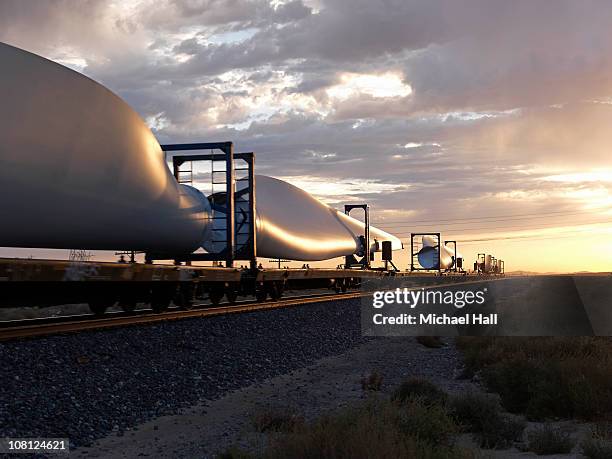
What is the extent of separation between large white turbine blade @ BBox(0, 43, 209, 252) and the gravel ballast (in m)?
2.49

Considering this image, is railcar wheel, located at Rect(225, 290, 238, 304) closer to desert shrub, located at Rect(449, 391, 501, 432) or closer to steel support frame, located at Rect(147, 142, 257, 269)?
steel support frame, located at Rect(147, 142, 257, 269)

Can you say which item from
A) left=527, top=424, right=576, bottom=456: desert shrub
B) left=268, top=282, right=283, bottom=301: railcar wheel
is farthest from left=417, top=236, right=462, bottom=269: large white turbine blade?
left=527, top=424, right=576, bottom=456: desert shrub

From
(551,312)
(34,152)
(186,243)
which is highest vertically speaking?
(34,152)

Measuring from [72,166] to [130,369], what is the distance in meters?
5.26

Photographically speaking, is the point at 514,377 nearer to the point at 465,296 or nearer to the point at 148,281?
the point at 148,281

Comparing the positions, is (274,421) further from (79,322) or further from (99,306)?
(99,306)

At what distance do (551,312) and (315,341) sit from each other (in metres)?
26.0

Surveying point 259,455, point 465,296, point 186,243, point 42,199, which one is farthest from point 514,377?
point 465,296

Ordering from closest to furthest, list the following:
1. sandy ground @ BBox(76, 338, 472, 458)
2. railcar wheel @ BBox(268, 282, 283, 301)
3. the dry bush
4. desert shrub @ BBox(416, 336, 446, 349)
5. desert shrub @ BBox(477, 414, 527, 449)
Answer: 1. sandy ground @ BBox(76, 338, 472, 458)
2. desert shrub @ BBox(477, 414, 527, 449)
3. the dry bush
4. desert shrub @ BBox(416, 336, 446, 349)
5. railcar wheel @ BBox(268, 282, 283, 301)

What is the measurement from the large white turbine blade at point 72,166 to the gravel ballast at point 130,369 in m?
2.49

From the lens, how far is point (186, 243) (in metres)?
21.6

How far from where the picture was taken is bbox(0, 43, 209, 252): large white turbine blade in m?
14.2

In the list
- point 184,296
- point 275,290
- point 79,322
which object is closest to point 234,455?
point 79,322

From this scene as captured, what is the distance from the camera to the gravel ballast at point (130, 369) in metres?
9.62
